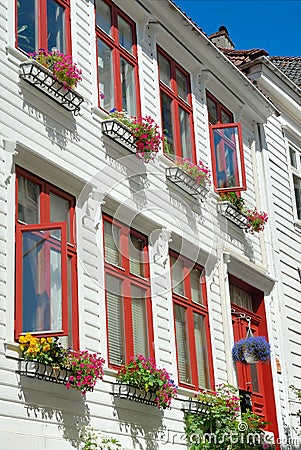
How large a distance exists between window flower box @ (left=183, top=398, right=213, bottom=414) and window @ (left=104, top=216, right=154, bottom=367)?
0.94 meters


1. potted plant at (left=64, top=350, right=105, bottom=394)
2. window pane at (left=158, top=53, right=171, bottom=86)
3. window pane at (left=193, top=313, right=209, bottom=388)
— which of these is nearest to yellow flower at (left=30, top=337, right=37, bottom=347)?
potted plant at (left=64, top=350, right=105, bottom=394)

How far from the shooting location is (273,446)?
1348 cm

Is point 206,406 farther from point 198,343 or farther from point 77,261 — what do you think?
point 77,261

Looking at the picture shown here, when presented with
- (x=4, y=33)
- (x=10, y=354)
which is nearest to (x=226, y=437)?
(x=10, y=354)

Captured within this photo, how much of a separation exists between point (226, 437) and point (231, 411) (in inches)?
17.7

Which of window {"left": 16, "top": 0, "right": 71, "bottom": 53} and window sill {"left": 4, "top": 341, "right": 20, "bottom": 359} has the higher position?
window {"left": 16, "top": 0, "right": 71, "bottom": 53}

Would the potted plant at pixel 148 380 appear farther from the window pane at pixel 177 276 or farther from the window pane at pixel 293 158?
the window pane at pixel 293 158

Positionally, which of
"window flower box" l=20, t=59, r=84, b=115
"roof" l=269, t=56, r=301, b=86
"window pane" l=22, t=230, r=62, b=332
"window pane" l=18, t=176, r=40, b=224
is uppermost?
"roof" l=269, t=56, r=301, b=86

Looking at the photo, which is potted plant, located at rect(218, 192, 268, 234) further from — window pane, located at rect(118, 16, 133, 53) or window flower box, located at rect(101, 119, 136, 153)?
window pane, located at rect(118, 16, 133, 53)

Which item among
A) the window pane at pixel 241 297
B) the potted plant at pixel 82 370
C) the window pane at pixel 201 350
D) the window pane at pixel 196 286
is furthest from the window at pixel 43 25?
the window pane at pixel 241 297

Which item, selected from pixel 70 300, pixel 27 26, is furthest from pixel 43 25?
pixel 70 300

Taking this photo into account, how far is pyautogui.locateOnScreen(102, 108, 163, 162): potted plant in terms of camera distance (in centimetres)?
1125

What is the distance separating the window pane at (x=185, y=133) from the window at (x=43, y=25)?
3236mm

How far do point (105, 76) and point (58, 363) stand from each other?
15.2ft
